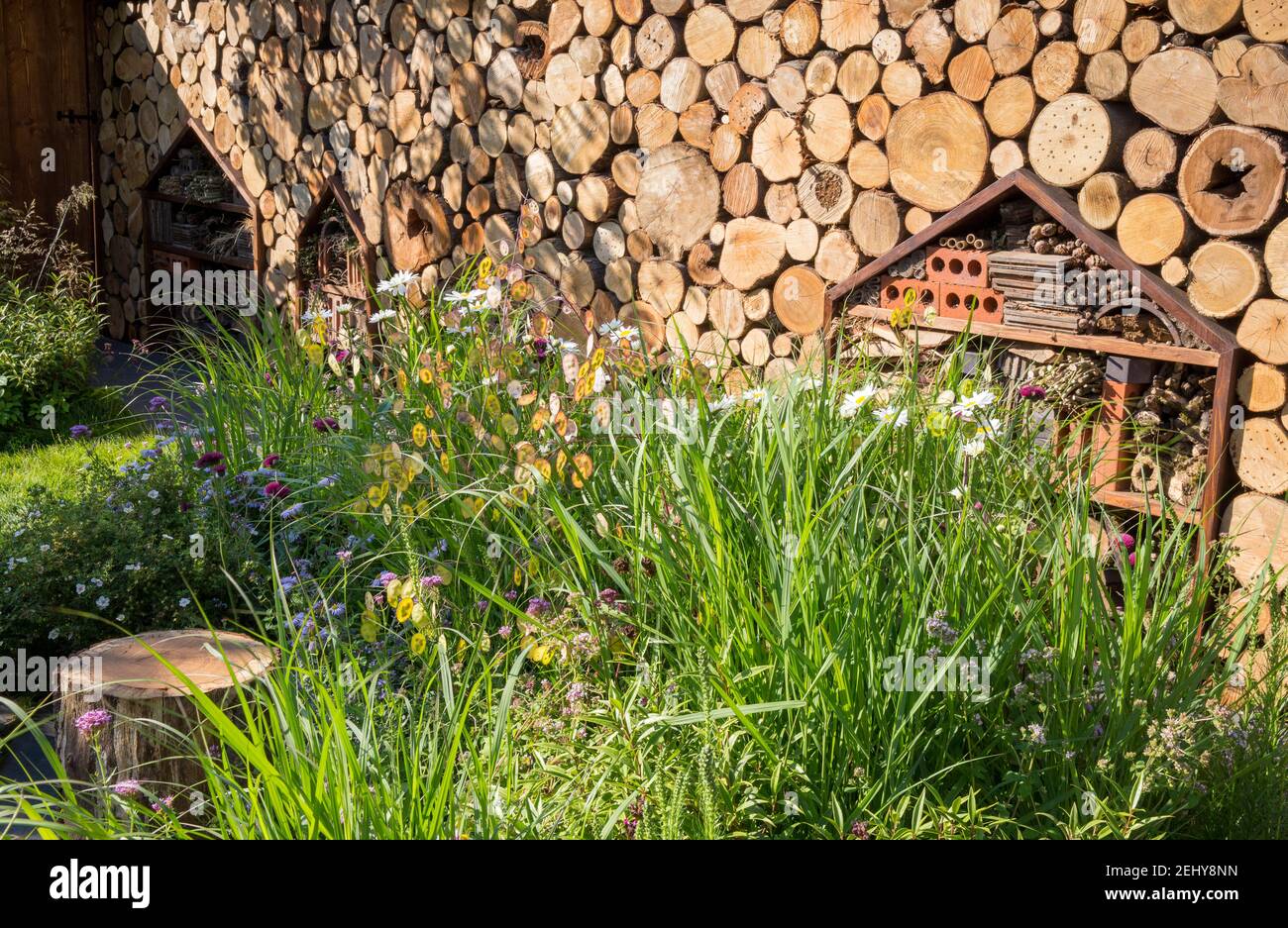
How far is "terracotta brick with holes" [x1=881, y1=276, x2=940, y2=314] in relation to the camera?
138 inches

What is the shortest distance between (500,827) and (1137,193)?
225 cm

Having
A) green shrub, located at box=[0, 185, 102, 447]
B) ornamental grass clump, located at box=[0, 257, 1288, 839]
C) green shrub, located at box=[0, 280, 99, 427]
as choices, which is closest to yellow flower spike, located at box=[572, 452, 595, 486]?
ornamental grass clump, located at box=[0, 257, 1288, 839]

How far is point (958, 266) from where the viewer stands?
3.48m

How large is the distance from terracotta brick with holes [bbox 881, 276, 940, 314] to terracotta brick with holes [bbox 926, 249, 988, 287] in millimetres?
33

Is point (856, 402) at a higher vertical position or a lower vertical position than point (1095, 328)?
lower

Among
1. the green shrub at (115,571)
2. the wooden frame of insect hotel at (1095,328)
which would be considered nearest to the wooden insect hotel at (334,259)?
the green shrub at (115,571)

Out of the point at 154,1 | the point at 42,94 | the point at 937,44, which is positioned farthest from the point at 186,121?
the point at 937,44

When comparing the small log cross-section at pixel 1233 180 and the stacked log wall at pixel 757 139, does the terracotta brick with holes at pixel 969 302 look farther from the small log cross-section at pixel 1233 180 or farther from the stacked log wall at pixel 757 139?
the small log cross-section at pixel 1233 180

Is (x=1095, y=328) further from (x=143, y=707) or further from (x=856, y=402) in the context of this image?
(x=143, y=707)

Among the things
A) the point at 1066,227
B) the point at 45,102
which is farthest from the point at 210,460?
the point at 45,102

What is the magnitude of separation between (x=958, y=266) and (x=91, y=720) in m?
2.50

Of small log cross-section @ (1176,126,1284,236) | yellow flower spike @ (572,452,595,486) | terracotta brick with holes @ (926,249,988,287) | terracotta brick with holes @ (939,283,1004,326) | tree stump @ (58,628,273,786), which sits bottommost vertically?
tree stump @ (58,628,273,786)

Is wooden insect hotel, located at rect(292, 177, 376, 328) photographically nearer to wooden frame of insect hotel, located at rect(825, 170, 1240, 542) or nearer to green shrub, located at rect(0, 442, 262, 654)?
green shrub, located at rect(0, 442, 262, 654)

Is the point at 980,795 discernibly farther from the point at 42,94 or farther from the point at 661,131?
the point at 42,94
